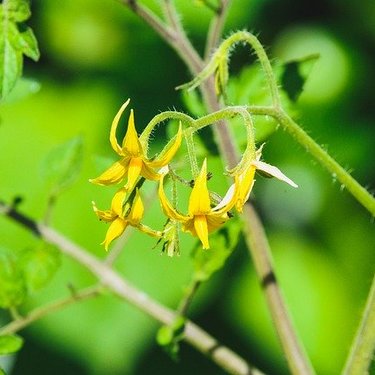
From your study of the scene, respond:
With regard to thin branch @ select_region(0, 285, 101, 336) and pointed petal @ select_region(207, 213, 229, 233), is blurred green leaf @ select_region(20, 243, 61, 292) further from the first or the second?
pointed petal @ select_region(207, 213, 229, 233)

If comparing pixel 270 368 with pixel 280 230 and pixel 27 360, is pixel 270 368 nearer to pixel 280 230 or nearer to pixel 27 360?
pixel 280 230

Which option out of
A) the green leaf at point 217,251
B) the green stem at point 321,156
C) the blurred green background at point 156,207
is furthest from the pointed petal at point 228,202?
the blurred green background at point 156,207

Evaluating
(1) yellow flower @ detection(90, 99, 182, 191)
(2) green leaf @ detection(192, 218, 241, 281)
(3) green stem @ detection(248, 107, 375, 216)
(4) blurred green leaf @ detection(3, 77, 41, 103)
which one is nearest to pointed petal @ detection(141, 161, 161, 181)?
(1) yellow flower @ detection(90, 99, 182, 191)

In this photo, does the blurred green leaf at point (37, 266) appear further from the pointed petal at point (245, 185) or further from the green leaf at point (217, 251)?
the pointed petal at point (245, 185)

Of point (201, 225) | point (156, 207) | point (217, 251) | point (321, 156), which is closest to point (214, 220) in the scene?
point (201, 225)

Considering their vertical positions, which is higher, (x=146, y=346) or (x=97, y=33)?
(x=97, y=33)

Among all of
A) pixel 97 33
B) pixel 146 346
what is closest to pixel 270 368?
pixel 146 346
